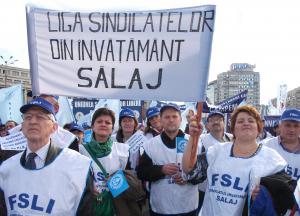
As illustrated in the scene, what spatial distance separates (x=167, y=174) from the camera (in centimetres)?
417

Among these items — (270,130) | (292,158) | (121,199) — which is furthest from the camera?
(270,130)

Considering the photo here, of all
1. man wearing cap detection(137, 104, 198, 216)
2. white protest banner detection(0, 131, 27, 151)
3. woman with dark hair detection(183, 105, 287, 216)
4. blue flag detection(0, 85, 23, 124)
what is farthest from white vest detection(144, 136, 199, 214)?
blue flag detection(0, 85, 23, 124)

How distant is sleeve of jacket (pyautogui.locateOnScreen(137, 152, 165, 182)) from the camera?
165 inches

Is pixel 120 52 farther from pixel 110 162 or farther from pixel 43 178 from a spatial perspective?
pixel 43 178

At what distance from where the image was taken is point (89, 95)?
3975mm

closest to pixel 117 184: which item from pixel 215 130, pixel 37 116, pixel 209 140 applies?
pixel 37 116

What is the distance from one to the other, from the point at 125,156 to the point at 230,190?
118 cm

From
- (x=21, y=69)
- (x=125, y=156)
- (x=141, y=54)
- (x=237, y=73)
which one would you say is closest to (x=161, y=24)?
(x=141, y=54)

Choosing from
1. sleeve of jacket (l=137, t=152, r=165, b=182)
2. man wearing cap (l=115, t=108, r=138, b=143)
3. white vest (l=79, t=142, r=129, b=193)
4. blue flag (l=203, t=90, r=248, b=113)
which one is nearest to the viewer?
white vest (l=79, t=142, r=129, b=193)

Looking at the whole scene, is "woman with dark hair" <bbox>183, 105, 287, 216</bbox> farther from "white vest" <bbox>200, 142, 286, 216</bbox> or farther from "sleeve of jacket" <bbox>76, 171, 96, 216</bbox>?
"sleeve of jacket" <bbox>76, 171, 96, 216</bbox>

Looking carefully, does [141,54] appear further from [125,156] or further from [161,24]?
[125,156]

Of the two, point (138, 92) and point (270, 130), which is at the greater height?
point (138, 92)

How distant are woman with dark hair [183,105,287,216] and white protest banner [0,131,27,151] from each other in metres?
1.82

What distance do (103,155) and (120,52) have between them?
109cm
